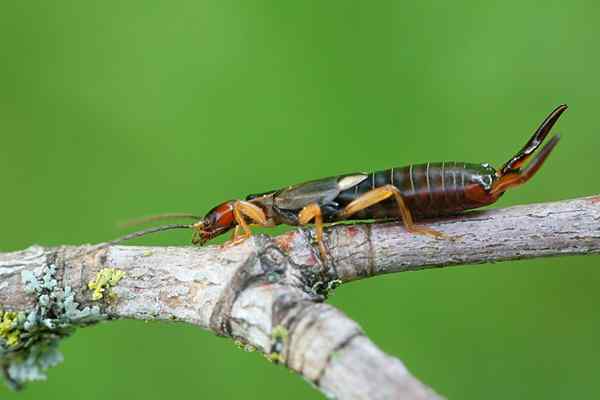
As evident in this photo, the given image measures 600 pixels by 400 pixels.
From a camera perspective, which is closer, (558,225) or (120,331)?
(558,225)

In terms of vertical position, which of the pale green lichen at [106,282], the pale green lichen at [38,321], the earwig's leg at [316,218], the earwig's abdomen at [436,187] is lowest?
the pale green lichen at [38,321]

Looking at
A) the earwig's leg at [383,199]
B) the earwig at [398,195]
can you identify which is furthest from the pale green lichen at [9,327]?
the earwig's leg at [383,199]

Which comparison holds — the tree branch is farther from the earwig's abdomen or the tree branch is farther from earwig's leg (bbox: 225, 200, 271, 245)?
earwig's leg (bbox: 225, 200, 271, 245)

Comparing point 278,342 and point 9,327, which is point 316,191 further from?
point 9,327

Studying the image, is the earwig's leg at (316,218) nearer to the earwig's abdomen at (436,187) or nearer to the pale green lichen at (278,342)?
the earwig's abdomen at (436,187)

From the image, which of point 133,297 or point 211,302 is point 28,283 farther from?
point 211,302

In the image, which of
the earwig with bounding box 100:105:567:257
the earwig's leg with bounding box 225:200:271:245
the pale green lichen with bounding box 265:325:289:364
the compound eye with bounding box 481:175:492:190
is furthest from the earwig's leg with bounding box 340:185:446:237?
the pale green lichen with bounding box 265:325:289:364

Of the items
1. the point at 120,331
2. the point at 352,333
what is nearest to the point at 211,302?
the point at 352,333
